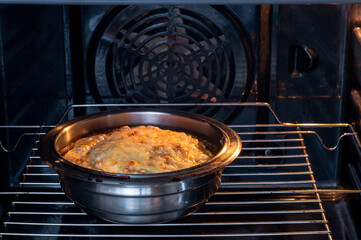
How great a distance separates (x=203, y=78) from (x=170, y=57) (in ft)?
0.52

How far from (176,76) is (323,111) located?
587 mm

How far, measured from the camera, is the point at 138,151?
5.15 ft

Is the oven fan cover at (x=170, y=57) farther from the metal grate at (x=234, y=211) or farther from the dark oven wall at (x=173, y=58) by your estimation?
the metal grate at (x=234, y=211)

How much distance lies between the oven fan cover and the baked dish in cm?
29

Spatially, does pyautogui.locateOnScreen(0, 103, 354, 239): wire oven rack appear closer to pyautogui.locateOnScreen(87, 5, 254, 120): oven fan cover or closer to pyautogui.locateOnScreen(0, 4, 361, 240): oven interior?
pyautogui.locateOnScreen(0, 4, 361, 240): oven interior

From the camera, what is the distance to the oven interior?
1.91 m

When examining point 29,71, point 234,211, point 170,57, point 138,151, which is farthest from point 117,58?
point 234,211

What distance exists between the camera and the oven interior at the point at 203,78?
1910mm

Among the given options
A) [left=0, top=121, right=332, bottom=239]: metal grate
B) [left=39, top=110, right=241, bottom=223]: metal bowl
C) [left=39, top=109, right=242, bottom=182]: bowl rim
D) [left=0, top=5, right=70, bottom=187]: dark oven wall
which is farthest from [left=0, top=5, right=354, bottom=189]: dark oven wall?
[left=39, top=110, right=241, bottom=223]: metal bowl

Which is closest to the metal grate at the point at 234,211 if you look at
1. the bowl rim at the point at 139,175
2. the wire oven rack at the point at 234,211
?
the wire oven rack at the point at 234,211

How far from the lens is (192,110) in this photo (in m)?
2.09

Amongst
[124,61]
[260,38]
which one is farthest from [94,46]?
[260,38]

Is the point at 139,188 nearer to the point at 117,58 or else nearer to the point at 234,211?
the point at 234,211

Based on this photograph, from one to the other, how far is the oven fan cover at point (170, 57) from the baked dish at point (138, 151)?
291 mm
